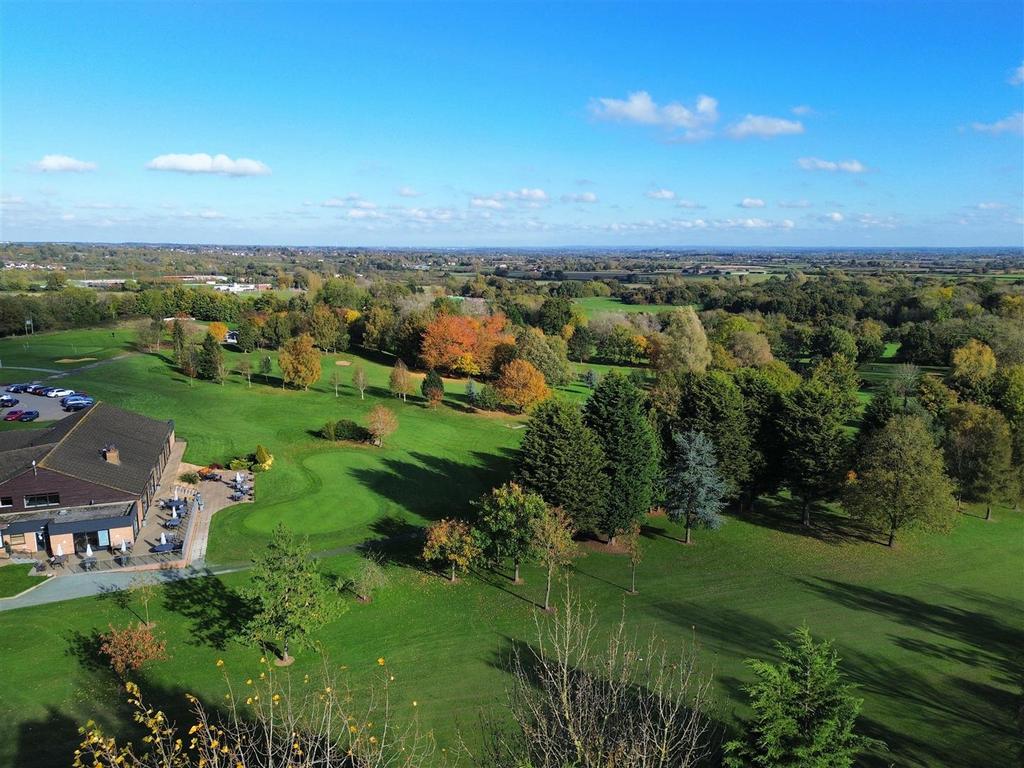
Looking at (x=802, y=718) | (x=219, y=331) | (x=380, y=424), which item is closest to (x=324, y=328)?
(x=219, y=331)

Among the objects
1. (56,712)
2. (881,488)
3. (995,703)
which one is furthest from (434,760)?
(881,488)

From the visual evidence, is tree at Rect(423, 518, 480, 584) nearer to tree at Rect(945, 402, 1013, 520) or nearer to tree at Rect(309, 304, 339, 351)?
tree at Rect(945, 402, 1013, 520)

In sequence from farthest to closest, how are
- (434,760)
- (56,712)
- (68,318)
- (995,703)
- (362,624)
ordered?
(68,318) → (362,624) → (995,703) → (56,712) → (434,760)

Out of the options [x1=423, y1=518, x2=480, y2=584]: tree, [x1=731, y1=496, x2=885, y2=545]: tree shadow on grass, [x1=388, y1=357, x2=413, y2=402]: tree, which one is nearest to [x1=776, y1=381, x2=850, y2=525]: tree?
[x1=731, y1=496, x2=885, y2=545]: tree shadow on grass

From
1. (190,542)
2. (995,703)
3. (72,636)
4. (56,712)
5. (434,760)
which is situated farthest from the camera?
(190,542)

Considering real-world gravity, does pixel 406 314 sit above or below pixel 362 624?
above

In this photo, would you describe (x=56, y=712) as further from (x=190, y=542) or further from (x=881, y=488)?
(x=881, y=488)

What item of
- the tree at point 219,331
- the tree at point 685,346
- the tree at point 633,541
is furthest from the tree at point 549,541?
the tree at point 219,331
